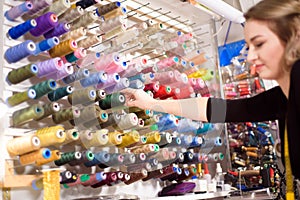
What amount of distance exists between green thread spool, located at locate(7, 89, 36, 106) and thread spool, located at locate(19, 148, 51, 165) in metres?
0.22

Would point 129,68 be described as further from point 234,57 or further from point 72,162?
point 234,57

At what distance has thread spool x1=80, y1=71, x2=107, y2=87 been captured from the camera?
175 centimetres

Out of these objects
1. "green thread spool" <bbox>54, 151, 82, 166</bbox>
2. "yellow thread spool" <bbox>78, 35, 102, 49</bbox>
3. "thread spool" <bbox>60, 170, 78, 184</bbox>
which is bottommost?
"thread spool" <bbox>60, 170, 78, 184</bbox>

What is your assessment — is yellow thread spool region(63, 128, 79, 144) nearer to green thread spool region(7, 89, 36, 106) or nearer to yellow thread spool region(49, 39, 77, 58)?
green thread spool region(7, 89, 36, 106)

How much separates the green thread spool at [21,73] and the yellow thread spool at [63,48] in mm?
130

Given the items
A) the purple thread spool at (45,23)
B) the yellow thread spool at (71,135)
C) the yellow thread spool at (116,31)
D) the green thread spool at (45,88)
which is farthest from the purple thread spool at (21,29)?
the yellow thread spool at (71,135)

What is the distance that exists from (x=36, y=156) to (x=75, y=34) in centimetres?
54

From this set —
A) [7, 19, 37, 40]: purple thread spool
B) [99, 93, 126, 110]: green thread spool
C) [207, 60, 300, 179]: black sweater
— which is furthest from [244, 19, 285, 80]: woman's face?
[7, 19, 37, 40]: purple thread spool

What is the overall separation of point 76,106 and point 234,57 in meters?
1.49

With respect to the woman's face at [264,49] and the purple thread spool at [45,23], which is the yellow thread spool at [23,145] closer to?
the purple thread spool at [45,23]

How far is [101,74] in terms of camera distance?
5.76 feet

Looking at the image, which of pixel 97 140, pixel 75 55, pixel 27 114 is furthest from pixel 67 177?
pixel 75 55

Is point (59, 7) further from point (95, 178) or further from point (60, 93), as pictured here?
A: point (95, 178)

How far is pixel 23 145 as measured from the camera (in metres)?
1.60
